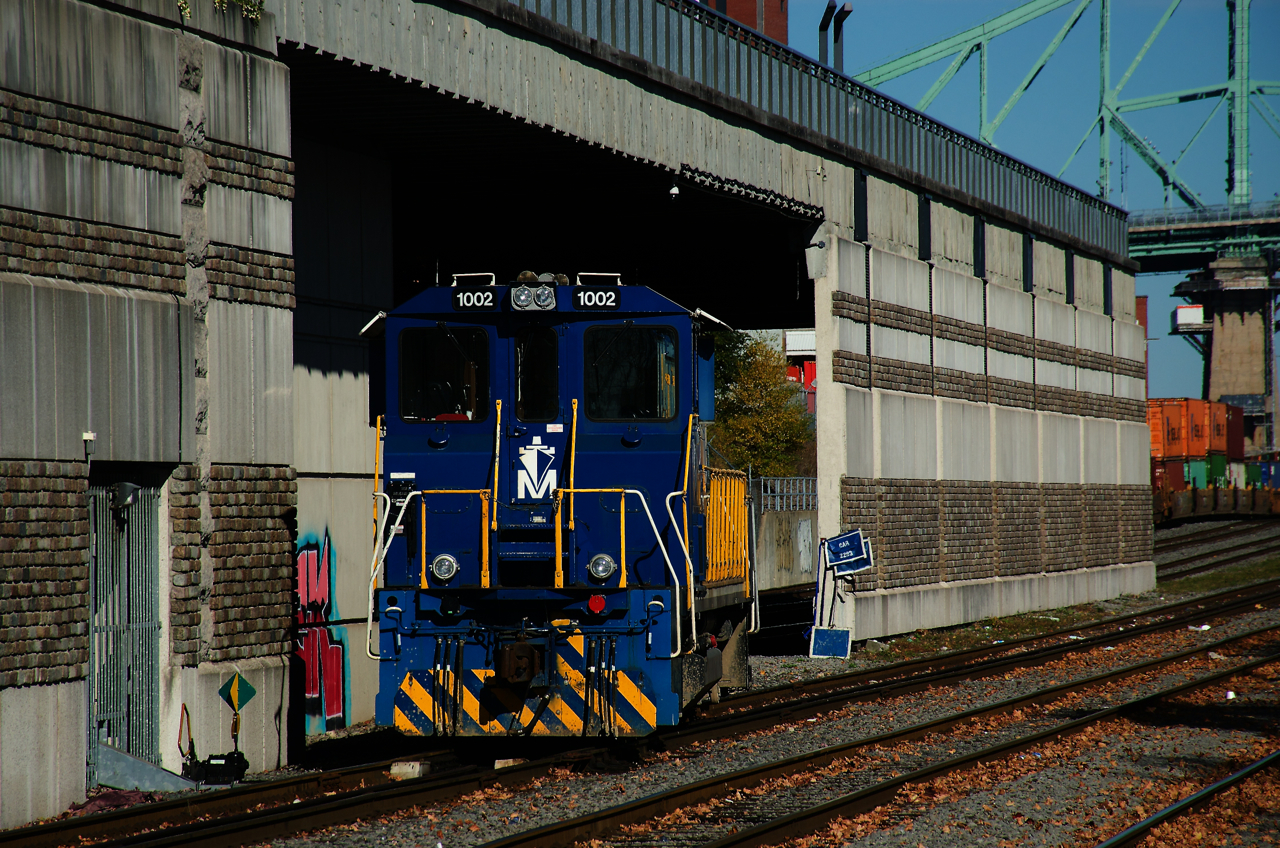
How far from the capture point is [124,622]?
1040cm

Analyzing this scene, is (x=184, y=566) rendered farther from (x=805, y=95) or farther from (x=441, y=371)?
(x=805, y=95)

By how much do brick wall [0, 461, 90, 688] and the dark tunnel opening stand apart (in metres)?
3.41

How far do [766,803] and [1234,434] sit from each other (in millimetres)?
65646

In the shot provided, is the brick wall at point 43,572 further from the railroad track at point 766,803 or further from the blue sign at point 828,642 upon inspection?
the blue sign at point 828,642

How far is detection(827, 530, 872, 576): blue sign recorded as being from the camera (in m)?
20.7

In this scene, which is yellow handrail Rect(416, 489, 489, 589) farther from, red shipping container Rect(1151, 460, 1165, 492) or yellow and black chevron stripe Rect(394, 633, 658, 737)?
red shipping container Rect(1151, 460, 1165, 492)

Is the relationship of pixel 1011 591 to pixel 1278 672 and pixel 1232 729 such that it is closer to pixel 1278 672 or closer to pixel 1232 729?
pixel 1278 672

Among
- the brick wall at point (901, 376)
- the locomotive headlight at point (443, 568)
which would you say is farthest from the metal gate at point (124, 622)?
the brick wall at point (901, 376)

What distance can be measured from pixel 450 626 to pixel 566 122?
748 centimetres

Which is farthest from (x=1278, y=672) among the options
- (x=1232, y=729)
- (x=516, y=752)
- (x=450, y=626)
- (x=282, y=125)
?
(x=282, y=125)

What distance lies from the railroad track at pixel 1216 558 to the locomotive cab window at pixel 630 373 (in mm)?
30800

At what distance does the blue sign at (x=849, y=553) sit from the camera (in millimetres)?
20688

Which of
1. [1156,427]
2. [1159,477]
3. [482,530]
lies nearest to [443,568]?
[482,530]

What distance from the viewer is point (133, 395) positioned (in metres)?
10.3
